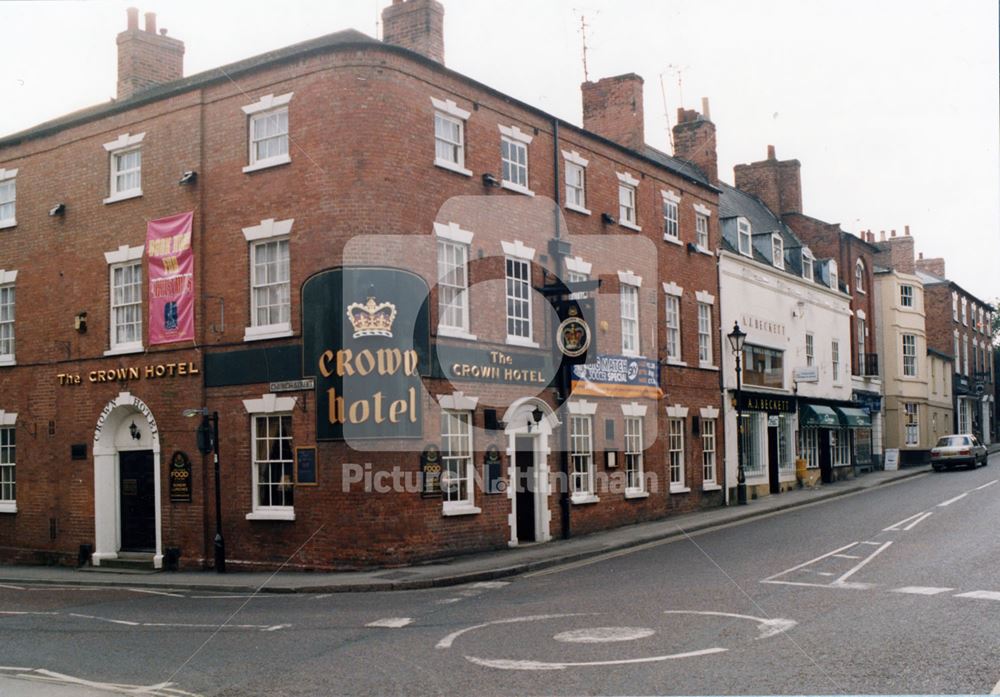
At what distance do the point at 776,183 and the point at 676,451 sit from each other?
20184mm

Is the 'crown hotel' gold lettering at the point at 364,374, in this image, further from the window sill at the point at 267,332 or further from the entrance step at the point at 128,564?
the entrance step at the point at 128,564

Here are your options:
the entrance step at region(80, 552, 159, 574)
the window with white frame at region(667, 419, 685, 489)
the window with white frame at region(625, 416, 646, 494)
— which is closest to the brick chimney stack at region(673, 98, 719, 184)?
the window with white frame at region(667, 419, 685, 489)

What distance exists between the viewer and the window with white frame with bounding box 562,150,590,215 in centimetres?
2461

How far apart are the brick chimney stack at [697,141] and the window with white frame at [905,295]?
73.3ft

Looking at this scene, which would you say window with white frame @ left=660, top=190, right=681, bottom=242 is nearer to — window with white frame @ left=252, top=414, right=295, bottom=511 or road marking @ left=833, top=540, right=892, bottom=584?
road marking @ left=833, top=540, right=892, bottom=584

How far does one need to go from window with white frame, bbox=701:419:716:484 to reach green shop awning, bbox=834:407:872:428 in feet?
39.3

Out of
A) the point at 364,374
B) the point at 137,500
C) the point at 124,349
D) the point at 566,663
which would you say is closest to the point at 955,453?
the point at 364,374

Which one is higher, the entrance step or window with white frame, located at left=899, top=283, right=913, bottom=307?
window with white frame, located at left=899, top=283, right=913, bottom=307

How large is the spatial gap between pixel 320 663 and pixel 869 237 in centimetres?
4761

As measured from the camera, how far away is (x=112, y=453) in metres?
22.1

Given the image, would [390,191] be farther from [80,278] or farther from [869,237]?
[869,237]

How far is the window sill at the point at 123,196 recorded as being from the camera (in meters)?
21.9

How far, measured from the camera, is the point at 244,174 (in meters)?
20.3

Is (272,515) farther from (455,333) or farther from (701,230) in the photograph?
(701,230)
